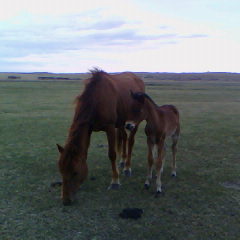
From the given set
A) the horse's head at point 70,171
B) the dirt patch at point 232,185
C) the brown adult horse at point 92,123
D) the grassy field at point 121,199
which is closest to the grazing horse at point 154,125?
the brown adult horse at point 92,123

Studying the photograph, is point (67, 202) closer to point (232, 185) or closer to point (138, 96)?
point (138, 96)

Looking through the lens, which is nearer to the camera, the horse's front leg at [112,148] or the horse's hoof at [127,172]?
the horse's front leg at [112,148]

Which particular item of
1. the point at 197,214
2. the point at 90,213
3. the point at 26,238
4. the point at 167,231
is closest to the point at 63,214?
the point at 90,213

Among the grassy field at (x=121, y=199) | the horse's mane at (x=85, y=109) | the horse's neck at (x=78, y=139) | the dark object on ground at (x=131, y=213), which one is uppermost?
the horse's mane at (x=85, y=109)

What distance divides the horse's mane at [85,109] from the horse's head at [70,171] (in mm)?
290

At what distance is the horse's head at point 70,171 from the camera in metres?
6.32

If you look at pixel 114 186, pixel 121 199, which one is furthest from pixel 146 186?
pixel 121 199

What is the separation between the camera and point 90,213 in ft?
20.3

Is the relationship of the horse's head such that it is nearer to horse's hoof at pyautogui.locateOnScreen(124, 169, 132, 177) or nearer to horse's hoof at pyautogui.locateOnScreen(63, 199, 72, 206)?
horse's hoof at pyautogui.locateOnScreen(63, 199, 72, 206)

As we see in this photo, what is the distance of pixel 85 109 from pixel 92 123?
0.38 metres

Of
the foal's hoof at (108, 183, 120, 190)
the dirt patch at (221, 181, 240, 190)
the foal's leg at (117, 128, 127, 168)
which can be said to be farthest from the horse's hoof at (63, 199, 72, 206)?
the dirt patch at (221, 181, 240, 190)

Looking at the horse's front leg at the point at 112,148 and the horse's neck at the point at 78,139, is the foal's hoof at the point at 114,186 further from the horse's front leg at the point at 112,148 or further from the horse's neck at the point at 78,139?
the horse's neck at the point at 78,139

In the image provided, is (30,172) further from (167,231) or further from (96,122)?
(167,231)

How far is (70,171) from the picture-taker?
20.9 feet
